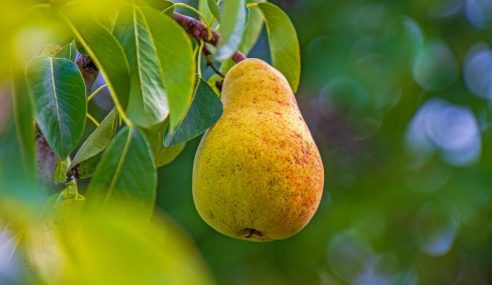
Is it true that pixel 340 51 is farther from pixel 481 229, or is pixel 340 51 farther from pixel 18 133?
pixel 18 133

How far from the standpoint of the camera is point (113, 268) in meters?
0.36

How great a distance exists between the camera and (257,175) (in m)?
0.95

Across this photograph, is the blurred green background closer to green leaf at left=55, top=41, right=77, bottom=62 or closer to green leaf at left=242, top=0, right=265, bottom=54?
green leaf at left=242, top=0, right=265, bottom=54

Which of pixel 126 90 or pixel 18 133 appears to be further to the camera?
pixel 126 90

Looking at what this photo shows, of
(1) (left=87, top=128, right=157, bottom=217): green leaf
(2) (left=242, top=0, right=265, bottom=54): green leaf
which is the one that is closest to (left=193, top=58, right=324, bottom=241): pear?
(1) (left=87, top=128, right=157, bottom=217): green leaf

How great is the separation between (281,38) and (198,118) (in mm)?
A: 301

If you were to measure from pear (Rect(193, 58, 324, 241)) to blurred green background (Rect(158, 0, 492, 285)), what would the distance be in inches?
96.2

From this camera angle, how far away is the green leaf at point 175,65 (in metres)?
0.75

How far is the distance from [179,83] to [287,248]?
9.85 ft

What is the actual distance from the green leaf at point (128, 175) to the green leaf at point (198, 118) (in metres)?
0.28

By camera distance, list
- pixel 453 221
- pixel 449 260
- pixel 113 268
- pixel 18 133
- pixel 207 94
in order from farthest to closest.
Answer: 1. pixel 449 260
2. pixel 453 221
3. pixel 207 94
4. pixel 18 133
5. pixel 113 268

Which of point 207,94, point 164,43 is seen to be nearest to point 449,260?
point 207,94

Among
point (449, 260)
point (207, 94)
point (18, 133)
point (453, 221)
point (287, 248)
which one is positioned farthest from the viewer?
point (449, 260)

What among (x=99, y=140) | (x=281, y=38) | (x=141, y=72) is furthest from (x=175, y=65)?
(x=281, y=38)
